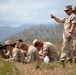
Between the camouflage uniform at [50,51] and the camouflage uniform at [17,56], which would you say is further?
the camouflage uniform at [17,56]

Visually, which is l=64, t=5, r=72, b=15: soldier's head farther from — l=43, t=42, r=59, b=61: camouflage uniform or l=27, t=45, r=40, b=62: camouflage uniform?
l=27, t=45, r=40, b=62: camouflage uniform

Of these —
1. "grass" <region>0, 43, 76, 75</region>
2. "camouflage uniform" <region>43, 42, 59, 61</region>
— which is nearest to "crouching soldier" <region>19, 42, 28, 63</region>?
"camouflage uniform" <region>43, 42, 59, 61</region>

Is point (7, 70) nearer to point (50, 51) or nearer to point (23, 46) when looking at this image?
point (50, 51)

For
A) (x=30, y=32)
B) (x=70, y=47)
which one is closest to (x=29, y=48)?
(x=70, y=47)

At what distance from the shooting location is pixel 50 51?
12.2 meters

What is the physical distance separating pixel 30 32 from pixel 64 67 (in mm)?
19086

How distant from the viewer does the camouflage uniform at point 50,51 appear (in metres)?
12.0

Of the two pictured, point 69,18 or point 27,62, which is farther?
point 27,62

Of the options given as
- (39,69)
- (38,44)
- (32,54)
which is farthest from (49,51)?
(39,69)

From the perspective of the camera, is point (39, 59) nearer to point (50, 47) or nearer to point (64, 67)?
point (50, 47)

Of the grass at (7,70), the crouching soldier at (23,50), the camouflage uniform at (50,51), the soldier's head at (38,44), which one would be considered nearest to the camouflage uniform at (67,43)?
the camouflage uniform at (50,51)

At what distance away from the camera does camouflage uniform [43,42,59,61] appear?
12045 mm

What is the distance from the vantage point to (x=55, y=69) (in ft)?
32.6

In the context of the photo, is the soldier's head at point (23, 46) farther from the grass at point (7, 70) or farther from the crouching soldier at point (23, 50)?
the grass at point (7, 70)
